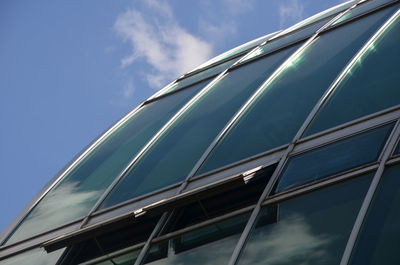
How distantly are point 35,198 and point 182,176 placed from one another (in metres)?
3.57

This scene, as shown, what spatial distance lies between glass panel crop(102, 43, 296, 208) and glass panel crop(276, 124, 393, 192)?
2.03 m

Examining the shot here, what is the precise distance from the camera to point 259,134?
425 inches

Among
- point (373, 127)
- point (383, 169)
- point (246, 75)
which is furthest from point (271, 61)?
point (383, 169)

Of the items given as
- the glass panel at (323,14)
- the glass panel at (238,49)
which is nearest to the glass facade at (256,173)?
the glass panel at (323,14)

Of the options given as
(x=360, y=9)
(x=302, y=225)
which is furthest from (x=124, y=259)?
(x=360, y=9)

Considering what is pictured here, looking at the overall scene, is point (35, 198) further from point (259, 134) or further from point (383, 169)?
point (383, 169)

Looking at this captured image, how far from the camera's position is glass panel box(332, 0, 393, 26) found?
14.6m

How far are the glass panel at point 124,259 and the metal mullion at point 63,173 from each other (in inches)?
117

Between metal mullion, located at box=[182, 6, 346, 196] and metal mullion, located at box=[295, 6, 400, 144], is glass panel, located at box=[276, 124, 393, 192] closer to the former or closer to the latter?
metal mullion, located at box=[295, 6, 400, 144]

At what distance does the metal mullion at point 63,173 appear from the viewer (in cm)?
1231

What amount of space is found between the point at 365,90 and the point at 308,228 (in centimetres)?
310

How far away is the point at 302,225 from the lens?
26.6ft

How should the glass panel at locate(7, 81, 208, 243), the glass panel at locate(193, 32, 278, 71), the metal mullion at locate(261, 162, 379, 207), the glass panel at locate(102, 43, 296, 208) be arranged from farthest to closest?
the glass panel at locate(193, 32, 278, 71), the glass panel at locate(7, 81, 208, 243), the glass panel at locate(102, 43, 296, 208), the metal mullion at locate(261, 162, 379, 207)

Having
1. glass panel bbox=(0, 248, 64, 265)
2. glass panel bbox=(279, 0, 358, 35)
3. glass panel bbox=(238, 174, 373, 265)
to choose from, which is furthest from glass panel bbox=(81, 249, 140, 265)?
glass panel bbox=(279, 0, 358, 35)
